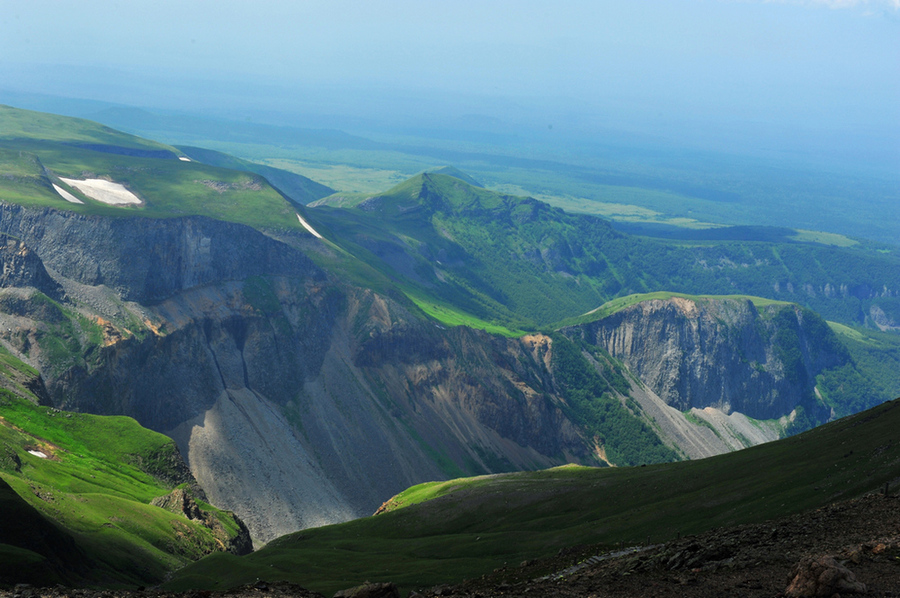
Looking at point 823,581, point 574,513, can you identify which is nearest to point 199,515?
point 574,513

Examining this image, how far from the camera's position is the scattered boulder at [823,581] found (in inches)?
1310

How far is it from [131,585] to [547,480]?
70.5 meters

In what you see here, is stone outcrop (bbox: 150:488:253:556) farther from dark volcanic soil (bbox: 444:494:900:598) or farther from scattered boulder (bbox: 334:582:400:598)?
scattered boulder (bbox: 334:582:400:598)

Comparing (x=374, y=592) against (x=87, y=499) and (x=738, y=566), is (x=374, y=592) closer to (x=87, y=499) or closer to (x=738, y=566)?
(x=738, y=566)

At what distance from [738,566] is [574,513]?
57470 mm

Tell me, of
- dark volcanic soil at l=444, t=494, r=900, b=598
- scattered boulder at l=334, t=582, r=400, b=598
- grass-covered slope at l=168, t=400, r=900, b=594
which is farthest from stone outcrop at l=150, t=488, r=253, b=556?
scattered boulder at l=334, t=582, r=400, b=598

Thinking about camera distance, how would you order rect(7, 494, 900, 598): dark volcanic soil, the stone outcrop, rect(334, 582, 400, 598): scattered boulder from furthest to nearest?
the stone outcrop → rect(334, 582, 400, 598): scattered boulder → rect(7, 494, 900, 598): dark volcanic soil

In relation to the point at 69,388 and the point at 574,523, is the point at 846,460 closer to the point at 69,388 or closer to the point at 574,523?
the point at 574,523

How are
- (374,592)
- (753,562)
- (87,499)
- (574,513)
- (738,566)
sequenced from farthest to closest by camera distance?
(87,499) → (574,513) → (374,592) → (753,562) → (738,566)

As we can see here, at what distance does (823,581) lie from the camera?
110ft

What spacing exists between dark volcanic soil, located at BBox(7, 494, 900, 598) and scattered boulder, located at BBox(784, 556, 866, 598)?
0.49 meters

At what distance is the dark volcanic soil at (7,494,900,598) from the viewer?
37.6 meters

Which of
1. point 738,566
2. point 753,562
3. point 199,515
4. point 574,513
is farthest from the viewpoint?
point 199,515

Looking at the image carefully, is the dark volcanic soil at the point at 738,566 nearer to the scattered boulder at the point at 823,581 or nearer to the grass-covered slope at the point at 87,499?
the scattered boulder at the point at 823,581
